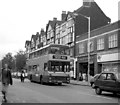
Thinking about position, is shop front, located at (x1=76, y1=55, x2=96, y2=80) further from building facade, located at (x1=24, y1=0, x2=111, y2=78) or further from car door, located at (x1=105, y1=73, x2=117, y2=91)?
car door, located at (x1=105, y1=73, x2=117, y2=91)

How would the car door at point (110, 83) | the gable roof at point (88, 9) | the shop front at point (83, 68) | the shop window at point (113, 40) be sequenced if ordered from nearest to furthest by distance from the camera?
1. the car door at point (110, 83)
2. the shop window at point (113, 40)
3. the shop front at point (83, 68)
4. the gable roof at point (88, 9)

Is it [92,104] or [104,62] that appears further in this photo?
[104,62]

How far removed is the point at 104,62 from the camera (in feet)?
131

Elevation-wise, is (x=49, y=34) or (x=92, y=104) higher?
(x=49, y=34)

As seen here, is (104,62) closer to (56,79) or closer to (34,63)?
(34,63)

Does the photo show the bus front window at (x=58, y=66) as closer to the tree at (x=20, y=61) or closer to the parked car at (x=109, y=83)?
the parked car at (x=109, y=83)

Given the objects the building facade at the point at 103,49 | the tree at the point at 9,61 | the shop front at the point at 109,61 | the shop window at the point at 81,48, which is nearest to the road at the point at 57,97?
the tree at the point at 9,61

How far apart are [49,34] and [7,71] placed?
5838 centimetres

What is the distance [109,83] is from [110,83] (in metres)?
0.10

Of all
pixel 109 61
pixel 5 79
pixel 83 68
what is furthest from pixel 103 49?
pixel 5 79

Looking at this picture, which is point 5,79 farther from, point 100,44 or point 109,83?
point 100,44

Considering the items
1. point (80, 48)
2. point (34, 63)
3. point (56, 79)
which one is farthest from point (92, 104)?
point (80, 48)

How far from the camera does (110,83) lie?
1678 centimetres

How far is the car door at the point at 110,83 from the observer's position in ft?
54.2
